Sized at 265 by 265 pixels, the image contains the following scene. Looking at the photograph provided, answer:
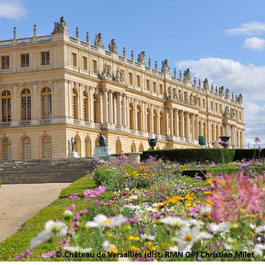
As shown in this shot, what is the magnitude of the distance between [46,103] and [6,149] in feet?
20.7

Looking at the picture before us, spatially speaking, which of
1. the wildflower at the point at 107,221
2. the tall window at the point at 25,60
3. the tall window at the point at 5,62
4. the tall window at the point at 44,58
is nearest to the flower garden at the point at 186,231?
the wildflower at the point at 107,221

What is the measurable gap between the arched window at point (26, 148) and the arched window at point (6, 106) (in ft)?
10.6

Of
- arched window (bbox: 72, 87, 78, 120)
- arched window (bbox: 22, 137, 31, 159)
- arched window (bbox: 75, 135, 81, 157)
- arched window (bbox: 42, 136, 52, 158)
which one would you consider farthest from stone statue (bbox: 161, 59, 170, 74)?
arched window (bbox: 22, 137, 31, 159)

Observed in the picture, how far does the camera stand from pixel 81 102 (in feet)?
176

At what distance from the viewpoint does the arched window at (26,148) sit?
50781 mm

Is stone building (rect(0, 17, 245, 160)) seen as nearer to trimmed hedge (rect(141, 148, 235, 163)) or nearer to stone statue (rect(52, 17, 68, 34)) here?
stone statue (rect(52, 17, 68, 34))

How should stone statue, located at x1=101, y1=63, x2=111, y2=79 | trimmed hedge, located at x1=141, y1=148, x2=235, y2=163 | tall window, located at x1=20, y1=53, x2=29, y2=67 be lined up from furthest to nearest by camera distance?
1. stone statue, located at x1=101, y1=63, x2=111, y2=79
2. tall window, located at x1=20, y1=53, x2=29, y2=67
3. trimmed hedge, located at x1=141, y1=148, x2=235, y2=163

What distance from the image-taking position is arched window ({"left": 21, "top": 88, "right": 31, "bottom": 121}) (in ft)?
171

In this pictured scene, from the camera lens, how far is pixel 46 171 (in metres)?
33.2

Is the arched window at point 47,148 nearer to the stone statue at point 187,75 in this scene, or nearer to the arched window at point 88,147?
the arched window at point 88,147

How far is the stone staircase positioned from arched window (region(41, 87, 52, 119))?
1557cm

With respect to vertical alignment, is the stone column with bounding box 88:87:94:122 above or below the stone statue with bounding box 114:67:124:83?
below

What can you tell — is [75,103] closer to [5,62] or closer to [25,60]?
[25,60]

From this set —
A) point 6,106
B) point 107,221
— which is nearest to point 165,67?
point 6,106
